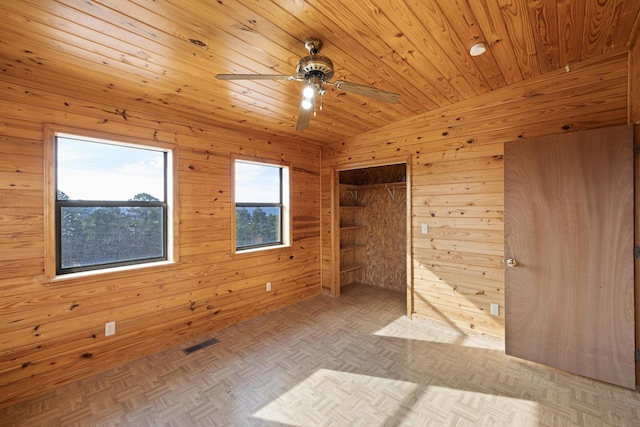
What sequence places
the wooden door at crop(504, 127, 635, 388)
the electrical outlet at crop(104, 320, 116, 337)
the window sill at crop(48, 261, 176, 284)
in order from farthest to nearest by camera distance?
the electrical outlet at crop(104, 320, 116, 337)
the window sill at crop(48, 261, 176, 284)
the wooden door at crop(504, 127, 635, 388)

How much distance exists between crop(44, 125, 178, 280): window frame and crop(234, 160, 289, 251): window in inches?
32.4

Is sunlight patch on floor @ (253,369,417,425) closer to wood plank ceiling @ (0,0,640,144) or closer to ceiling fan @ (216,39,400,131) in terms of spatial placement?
ceiling fan @ (216,39,400,131)

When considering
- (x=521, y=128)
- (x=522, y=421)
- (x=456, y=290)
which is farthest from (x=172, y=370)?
(x=521, y=128)

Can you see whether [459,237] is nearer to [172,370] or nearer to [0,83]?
[172,370]

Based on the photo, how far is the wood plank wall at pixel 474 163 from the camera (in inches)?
96.6

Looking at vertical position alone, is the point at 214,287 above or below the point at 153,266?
below

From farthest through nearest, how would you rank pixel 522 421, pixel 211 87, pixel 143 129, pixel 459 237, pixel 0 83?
1. pixel 459 237
2. pixel 143 129
3. pixel 211 87
4. pixel 0 83
5. pixel 522 421

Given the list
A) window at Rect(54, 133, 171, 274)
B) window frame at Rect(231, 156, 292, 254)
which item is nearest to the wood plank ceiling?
window at Rect(54, 133, 171, 274)

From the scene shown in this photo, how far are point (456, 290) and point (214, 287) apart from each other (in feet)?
9.08

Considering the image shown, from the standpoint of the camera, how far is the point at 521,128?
2.76 m

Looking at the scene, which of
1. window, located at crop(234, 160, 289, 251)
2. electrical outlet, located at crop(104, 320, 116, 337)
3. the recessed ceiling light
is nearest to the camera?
the recessed ceiling light

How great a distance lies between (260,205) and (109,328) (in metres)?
2.06

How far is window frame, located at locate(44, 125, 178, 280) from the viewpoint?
7.23 ft

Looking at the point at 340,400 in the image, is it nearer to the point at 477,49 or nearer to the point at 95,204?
the point at 95,204
